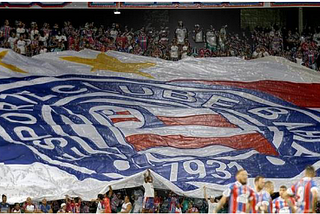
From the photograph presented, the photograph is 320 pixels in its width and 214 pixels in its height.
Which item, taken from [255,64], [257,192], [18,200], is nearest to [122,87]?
[255,64]

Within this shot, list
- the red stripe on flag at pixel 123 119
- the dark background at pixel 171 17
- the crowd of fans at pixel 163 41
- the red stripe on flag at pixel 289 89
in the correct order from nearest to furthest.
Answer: the red stripe on flag at pixel 123 119 < the red stripe on flag at pixel 289 89 < the crowd of fans at pixel 163 41 < the dark background at pixel 171 17

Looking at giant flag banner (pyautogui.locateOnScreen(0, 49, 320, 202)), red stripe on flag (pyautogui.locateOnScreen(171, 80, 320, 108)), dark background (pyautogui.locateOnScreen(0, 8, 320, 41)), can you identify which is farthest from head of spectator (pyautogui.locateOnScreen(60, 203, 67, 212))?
dark background (pyautogui.locateOnScreen(0, 8, 320, 41))

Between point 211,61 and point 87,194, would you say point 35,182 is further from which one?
point 211,61

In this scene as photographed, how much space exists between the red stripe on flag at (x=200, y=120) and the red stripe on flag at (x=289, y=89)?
1498 mm

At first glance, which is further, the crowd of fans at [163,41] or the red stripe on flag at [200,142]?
the crowd of fans at [163,41]

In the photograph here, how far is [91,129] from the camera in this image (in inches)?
795

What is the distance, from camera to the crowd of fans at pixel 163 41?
2436 cm

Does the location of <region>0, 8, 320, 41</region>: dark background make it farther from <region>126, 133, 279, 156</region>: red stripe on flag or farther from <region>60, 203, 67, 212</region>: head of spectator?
<region>60, 203, 67, 212</region>: head of spectator

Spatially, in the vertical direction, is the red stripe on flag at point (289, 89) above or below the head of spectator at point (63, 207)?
above

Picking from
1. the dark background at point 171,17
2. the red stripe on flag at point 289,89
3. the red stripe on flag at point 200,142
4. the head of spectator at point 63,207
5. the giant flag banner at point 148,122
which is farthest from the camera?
the dark background at point 171,17

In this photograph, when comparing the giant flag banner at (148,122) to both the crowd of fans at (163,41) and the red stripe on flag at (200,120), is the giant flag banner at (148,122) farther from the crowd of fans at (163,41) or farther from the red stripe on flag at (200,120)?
the crowd of fans at (163,41)

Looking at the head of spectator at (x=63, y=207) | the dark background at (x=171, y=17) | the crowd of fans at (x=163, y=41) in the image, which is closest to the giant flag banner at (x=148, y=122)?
the head of spectator at (x=63, y=207)

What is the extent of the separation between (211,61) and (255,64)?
45.7 inches

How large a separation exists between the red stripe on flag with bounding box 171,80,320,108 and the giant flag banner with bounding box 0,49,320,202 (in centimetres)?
3
